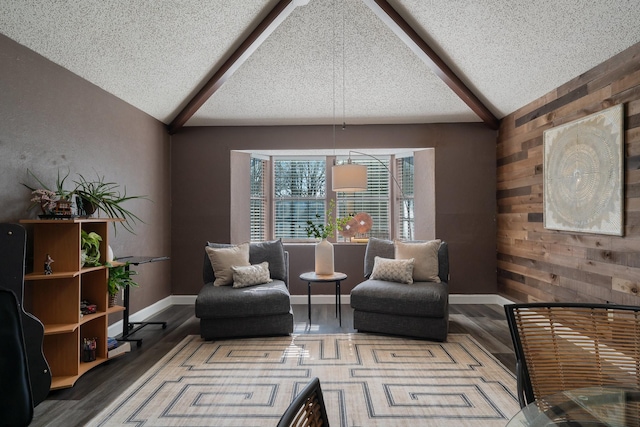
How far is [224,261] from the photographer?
14.7 ft

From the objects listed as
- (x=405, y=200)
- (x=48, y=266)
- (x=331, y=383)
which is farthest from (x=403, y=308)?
(x=48, y=266)

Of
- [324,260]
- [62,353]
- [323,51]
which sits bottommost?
[62,353]

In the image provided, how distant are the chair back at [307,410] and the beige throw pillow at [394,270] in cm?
352

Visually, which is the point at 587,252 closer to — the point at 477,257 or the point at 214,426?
the point at 477,257

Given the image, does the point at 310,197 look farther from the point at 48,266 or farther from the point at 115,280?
the point at 48,266

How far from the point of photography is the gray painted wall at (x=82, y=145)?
2.90m

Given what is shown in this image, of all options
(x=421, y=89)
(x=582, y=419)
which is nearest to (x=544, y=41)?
(x=421, y=89)

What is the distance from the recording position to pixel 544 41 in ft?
11.8

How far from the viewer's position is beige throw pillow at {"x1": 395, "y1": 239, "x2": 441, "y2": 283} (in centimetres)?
444

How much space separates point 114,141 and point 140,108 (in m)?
0.72

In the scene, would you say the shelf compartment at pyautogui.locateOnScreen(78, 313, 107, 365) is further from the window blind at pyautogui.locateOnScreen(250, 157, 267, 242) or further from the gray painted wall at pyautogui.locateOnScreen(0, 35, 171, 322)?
the window blind at pyautogui.locateOnScreen(250, 157, 267, 242)

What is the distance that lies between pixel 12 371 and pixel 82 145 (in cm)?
280

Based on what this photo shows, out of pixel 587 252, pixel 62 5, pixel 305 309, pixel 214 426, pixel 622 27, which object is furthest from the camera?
pixel 305 309

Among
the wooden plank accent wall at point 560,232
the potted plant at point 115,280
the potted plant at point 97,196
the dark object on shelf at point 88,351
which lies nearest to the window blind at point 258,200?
the potted plant at point 97,196
